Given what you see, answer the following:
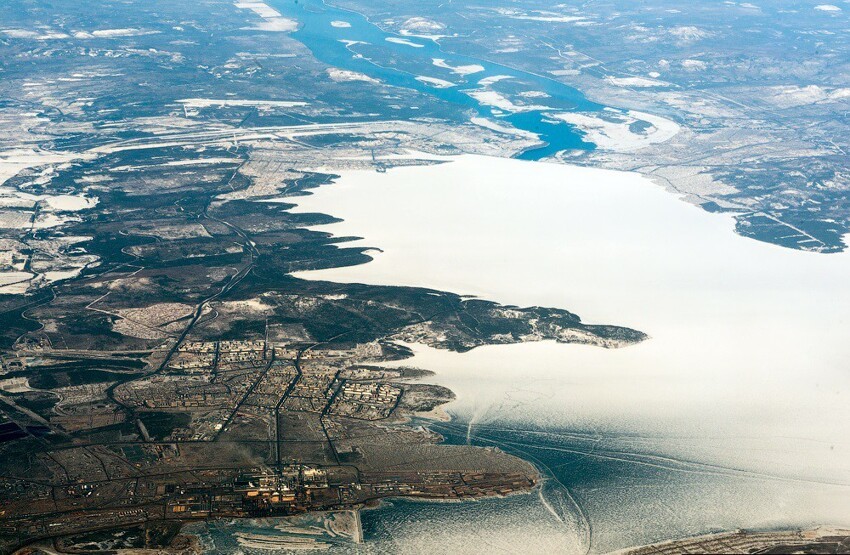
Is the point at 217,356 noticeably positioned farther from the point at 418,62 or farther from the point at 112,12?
the point at 112,12

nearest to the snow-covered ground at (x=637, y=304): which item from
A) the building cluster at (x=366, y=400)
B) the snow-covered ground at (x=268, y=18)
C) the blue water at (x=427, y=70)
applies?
the building cluster at (x=366, y=400)

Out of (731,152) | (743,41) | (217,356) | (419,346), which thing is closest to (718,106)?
(731,152)

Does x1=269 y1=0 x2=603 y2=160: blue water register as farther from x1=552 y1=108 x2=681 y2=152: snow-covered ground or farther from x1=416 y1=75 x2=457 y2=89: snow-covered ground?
x1=552 y1=108 x2=681 y2=152: snow-covered ground

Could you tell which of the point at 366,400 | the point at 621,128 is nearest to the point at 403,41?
the point at 621,128

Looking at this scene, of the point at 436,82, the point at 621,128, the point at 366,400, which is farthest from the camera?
the point at 436,82

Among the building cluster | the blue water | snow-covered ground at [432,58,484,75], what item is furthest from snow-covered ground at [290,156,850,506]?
snow-covered ground at [432,58,484,75]

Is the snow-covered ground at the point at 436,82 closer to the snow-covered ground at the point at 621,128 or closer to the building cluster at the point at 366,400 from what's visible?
the snow-covered ground at the point at 621,128

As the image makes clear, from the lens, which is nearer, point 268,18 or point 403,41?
point 403,41

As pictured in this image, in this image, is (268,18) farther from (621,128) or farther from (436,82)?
(621,128)

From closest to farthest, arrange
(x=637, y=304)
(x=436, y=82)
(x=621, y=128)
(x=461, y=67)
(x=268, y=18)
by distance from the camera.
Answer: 1. (x=637, y=304)
2. (x=621, y=128)
3. (x=436, y=82)
4. (x=461, y=67)
5. (x=268, y=18)
